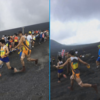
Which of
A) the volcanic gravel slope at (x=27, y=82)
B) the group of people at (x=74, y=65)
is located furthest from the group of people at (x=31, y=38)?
the group of people at (x=74, y=65)

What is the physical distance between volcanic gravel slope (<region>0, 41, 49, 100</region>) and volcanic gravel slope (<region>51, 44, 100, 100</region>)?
431 millimetres

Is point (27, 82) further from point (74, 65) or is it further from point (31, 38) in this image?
point (31, 38)

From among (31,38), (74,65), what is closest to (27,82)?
(74,65)

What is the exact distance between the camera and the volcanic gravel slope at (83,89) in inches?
84.5

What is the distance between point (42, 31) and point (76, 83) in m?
2.90

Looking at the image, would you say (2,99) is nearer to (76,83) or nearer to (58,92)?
(58,92)

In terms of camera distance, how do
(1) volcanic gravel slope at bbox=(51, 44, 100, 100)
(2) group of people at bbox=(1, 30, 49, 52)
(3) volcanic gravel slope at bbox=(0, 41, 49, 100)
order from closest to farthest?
(1) volcanic gravel slope at bbox=(51, 44, 100, 100)
(3) volcanic gravel slope at bbox=(0, 41, 49, 100)
(2) group of people at bbox=(1, 30, 49, 52)

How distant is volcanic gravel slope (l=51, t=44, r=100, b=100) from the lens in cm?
215

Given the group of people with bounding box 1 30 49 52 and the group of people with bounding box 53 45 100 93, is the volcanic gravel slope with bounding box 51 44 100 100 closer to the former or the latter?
the group of people with bounding box 53 45 100 93

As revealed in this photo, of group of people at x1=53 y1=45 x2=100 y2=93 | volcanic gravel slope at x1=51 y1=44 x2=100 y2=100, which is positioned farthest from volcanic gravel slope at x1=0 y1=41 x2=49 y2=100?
group of people at x1=53 y1=45 x2=100 y2=93

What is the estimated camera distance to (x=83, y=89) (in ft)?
7.23

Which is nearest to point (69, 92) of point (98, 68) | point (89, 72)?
point (89, 72)

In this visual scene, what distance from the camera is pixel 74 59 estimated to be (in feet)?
7.38

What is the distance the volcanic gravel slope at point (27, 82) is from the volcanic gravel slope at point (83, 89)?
0.43 meters
